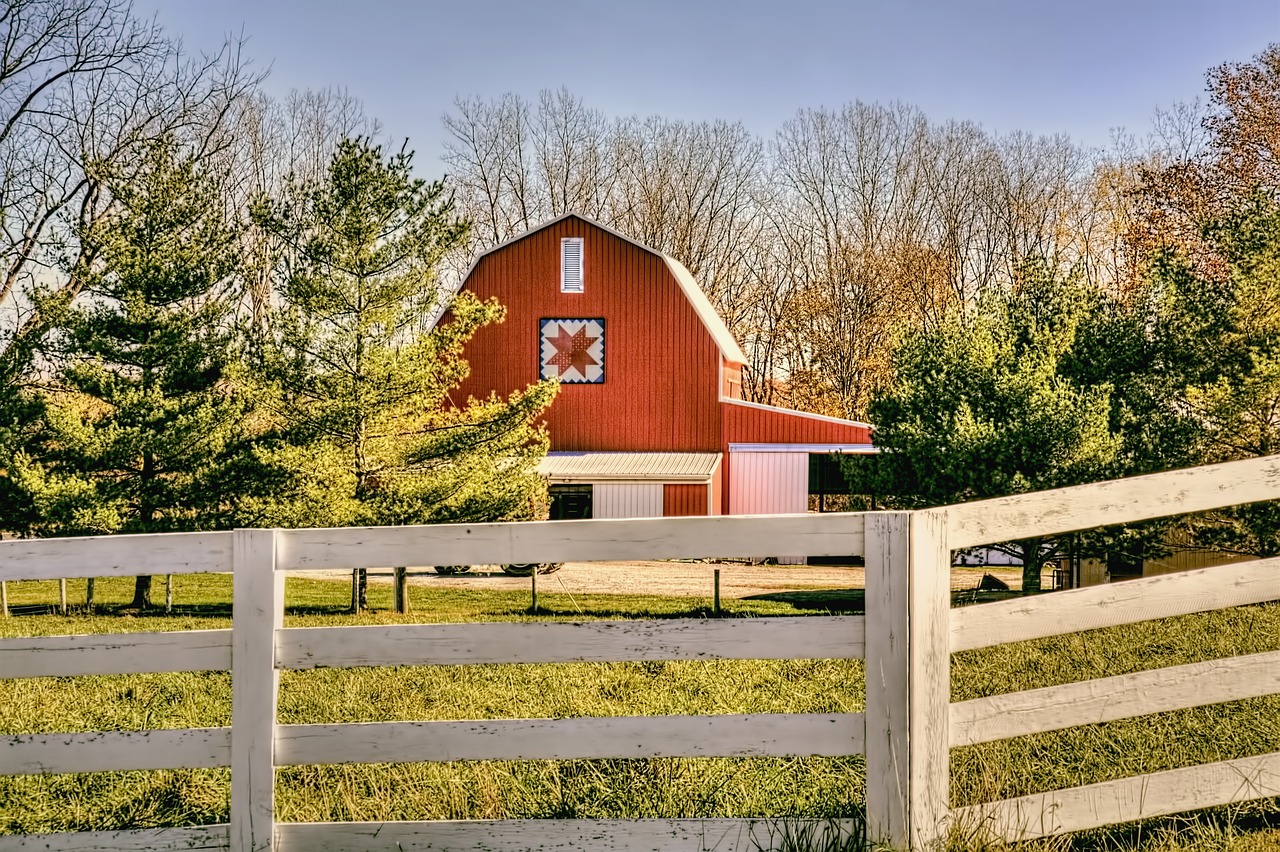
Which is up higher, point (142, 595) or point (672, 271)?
point (672, 271)

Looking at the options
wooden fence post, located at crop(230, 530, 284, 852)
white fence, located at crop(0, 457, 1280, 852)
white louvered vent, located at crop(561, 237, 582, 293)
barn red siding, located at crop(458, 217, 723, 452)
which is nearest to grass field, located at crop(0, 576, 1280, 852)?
white fence, located at crop(0, 457, 1280, 852)

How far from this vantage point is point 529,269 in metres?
28.9

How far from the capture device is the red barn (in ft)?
93.8

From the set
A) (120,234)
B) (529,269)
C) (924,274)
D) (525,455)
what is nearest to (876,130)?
(924,274)

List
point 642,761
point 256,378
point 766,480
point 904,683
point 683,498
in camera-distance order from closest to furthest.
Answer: point 904,683 < point 642,761 < point 256,378 < point 683,498 < point 766,480

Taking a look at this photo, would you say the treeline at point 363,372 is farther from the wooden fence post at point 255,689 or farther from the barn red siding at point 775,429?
the wooden fence post at point 255,689

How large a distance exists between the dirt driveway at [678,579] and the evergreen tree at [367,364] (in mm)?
3926

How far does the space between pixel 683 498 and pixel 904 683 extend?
24467 millimetres

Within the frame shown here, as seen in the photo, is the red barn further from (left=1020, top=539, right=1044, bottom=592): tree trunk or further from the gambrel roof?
(left=1020, top=539, right=1044, bottom=592): tree trunk

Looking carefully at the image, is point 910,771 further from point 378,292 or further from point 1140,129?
point 1140,129

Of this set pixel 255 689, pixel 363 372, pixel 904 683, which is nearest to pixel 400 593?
pixel 363 372

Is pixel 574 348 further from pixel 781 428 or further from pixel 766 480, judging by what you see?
pixel 766 480

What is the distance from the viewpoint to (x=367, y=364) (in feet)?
59.5

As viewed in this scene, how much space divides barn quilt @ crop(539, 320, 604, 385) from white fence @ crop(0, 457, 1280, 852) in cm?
2567
